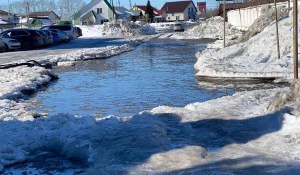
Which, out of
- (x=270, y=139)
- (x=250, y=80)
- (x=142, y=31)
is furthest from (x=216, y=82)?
(x=142, y=31)

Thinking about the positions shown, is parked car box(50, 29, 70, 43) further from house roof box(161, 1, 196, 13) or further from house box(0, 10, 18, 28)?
house roof box(161, 1, 196, 13)

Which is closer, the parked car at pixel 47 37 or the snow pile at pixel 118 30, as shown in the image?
the parked car at pixel 47 37

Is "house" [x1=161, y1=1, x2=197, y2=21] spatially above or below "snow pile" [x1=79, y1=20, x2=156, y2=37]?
above

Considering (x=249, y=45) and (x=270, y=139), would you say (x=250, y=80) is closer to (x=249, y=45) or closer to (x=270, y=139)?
(x=249, y=45)

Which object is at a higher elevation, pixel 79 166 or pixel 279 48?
pixel 279 48

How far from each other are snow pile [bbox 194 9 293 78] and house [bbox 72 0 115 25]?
72.3m

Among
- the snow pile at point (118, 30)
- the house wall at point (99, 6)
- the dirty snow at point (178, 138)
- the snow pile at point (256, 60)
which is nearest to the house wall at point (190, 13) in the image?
the house wall at point (99, 6)

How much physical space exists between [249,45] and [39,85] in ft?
28.3

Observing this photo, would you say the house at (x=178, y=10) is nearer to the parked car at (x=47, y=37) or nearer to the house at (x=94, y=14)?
the house at (x=94, y=14)

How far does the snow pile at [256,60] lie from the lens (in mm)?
Answer: 15336

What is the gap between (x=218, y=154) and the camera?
6453mm

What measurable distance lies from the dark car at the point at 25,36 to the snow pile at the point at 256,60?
18365mm

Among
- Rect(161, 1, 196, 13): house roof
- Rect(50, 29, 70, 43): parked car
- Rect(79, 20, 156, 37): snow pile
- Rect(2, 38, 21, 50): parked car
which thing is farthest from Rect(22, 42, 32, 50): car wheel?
Rect(161, 1, 196, 13): house roof

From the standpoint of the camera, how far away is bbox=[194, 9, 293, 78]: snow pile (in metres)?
15.3
